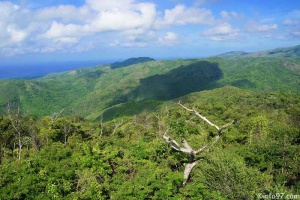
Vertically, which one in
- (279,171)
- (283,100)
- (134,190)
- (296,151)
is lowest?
(283,100)

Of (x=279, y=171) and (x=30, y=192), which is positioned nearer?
(x=30, y=192)

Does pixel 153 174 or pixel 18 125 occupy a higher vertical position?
pixel 18 125

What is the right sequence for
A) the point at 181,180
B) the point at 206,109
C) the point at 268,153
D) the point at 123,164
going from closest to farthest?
1. the point at 181,180
2. the point at 123,164
3. the point at 268,153
4. the point at 206,109

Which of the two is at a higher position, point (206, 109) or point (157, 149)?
point (157, 149)

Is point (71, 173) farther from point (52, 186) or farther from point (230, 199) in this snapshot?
point (230, 199)

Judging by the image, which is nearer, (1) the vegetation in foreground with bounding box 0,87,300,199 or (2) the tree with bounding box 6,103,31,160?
(1) the vegetation in foreground with bounding box 0,87,300,199

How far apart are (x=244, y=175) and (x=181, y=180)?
6444mm

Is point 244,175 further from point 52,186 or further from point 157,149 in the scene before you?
point 52,186

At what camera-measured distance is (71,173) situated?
29734 mm

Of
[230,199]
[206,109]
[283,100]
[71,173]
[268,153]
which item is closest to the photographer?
[230,199]

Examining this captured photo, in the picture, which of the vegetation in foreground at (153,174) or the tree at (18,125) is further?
the tree at (18,125)

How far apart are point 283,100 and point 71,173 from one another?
519ft

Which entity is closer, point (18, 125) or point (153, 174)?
point (153, 174)

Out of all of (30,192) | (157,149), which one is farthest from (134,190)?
(157,149)
